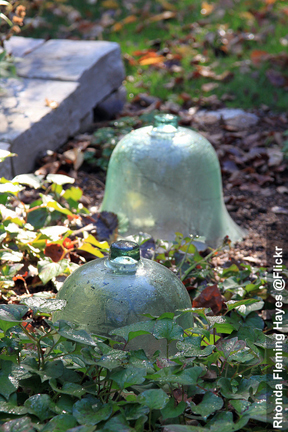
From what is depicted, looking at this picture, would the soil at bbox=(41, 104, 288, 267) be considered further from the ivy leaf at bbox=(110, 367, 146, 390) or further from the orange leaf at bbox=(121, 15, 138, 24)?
the orange leaf at bbox=(121, 15, 138, 24)

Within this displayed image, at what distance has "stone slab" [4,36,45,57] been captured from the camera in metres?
Answer: 4.53

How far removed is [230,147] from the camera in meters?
3.85

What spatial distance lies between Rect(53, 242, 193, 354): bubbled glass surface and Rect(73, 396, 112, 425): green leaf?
0.30 meters

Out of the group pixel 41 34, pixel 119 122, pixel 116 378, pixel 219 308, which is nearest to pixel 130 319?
pixel 116 378

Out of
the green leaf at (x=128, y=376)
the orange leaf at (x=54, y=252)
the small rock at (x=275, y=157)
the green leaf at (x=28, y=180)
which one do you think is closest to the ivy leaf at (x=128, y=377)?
the green leaf at (x=128, y=376)

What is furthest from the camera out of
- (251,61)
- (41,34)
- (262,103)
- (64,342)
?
(41,34)

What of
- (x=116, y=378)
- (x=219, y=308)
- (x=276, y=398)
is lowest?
(x=219, y=308)

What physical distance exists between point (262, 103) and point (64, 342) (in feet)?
13.6

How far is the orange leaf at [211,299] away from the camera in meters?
1.86

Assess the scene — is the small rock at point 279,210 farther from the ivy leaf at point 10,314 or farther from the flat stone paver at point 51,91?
the ivy leaf at point 10,314

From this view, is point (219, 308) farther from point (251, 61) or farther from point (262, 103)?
point (251, 61)

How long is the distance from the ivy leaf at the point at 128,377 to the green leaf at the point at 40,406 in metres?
0.15

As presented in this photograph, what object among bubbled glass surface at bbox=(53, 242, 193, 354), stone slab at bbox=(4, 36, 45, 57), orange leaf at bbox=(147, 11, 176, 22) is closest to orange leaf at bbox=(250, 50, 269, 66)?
orange leaf at bbox=(147, 11, 176, 22)

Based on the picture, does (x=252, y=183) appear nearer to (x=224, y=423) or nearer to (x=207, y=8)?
(x=224, y=423)
